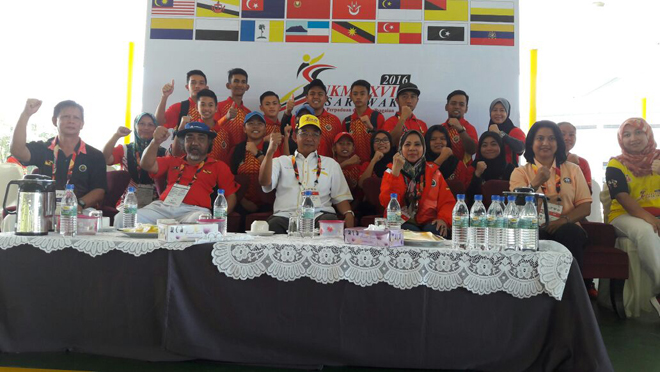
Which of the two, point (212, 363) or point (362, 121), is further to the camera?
point (362, 121)

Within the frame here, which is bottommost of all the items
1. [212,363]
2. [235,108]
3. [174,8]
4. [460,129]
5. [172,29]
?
[212,363]

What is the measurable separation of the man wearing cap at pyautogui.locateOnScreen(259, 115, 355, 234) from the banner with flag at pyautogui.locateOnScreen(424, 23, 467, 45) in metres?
1.92

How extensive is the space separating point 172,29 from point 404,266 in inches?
168

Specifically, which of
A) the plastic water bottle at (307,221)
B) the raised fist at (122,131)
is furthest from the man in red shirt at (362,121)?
the plastic water bottle at (307,221)

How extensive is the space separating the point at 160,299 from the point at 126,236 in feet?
1.30

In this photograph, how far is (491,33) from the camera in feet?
16.5

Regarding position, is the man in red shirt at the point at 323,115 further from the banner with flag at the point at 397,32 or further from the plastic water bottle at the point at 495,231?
the plastic water bottle at the point at 495,231

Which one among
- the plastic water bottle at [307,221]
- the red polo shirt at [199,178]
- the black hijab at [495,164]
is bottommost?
the plastic water bottle at [307,221]

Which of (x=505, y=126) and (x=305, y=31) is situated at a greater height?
(x=305, y=31)

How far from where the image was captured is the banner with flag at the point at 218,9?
5180 millimetres

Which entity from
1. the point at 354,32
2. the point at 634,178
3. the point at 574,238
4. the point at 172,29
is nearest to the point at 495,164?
the point at 634,178

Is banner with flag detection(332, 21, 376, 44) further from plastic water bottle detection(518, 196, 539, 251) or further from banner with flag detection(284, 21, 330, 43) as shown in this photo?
plastic water bottle detection(518, 196, 539, 251)

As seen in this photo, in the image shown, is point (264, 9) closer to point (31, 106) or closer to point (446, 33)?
point (446, 33)

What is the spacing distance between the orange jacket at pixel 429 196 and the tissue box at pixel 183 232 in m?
1.74
